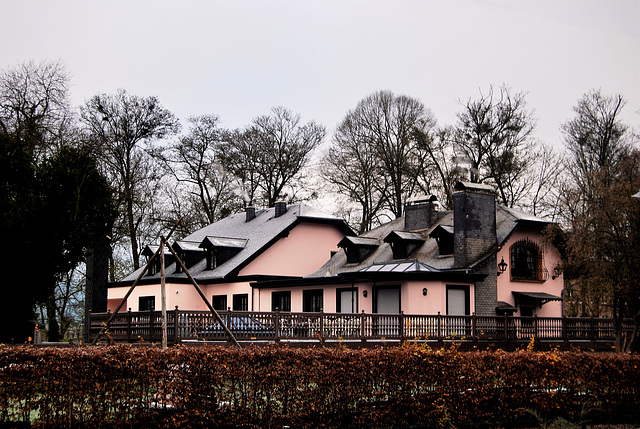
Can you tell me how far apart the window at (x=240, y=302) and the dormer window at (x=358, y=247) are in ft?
19.0

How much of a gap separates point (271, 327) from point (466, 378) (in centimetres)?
1070

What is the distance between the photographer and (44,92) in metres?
32.4

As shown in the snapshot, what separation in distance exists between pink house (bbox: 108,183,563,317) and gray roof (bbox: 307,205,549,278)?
0.20 ft

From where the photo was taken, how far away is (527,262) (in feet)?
102

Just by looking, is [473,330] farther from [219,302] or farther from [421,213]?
[219,302]

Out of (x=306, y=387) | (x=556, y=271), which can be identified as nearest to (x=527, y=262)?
(x=556, y=271)

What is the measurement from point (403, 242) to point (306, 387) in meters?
19.8

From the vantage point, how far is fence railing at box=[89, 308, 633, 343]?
22250 mm

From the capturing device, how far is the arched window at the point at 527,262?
30.7 m

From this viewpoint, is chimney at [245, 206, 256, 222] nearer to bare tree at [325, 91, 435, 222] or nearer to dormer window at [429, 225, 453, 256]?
bare tree at [325, 91, 435, 222]

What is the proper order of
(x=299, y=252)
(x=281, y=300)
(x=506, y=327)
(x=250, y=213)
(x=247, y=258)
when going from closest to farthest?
(x=506, y=327)
(x=281, y=300)
(x=247, y=258)
(x=299, y=252)
(x=250, y=213)

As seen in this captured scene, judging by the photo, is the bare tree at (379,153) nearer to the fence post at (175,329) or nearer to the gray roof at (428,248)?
the gray roof at (428,248)

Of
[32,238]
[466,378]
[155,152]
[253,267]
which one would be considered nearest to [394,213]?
[253,267]

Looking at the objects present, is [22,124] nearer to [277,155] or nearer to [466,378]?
[277,155]
